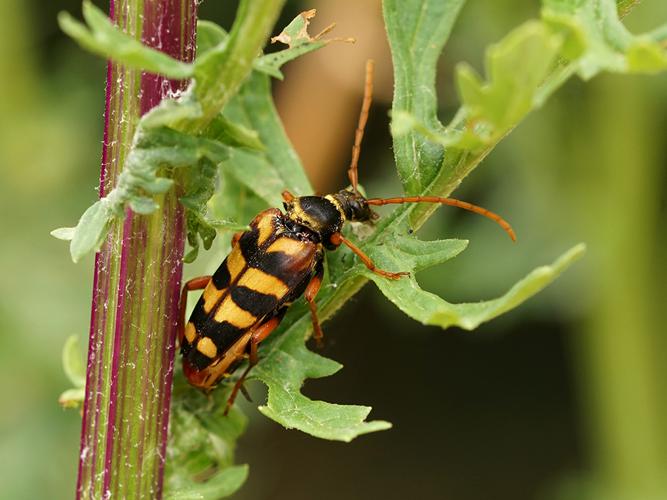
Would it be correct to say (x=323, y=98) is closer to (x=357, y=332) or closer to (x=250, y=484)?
(x=357, y=332)

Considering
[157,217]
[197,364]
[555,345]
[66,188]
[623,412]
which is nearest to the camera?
[157,217]

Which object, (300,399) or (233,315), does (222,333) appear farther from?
(300,399)

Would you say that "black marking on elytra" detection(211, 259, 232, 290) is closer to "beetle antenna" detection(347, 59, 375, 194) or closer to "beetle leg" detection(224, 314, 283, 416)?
"beetle leg" detection(224, 314, 283, 416)

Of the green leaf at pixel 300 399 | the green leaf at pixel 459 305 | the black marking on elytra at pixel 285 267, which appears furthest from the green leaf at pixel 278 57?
the black marking on elytra at pixel 285 267

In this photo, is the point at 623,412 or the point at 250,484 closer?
the point at 623,412

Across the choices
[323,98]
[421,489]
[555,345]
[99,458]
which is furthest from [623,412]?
[99,458]

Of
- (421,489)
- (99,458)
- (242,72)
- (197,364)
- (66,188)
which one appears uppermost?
(66,188)
